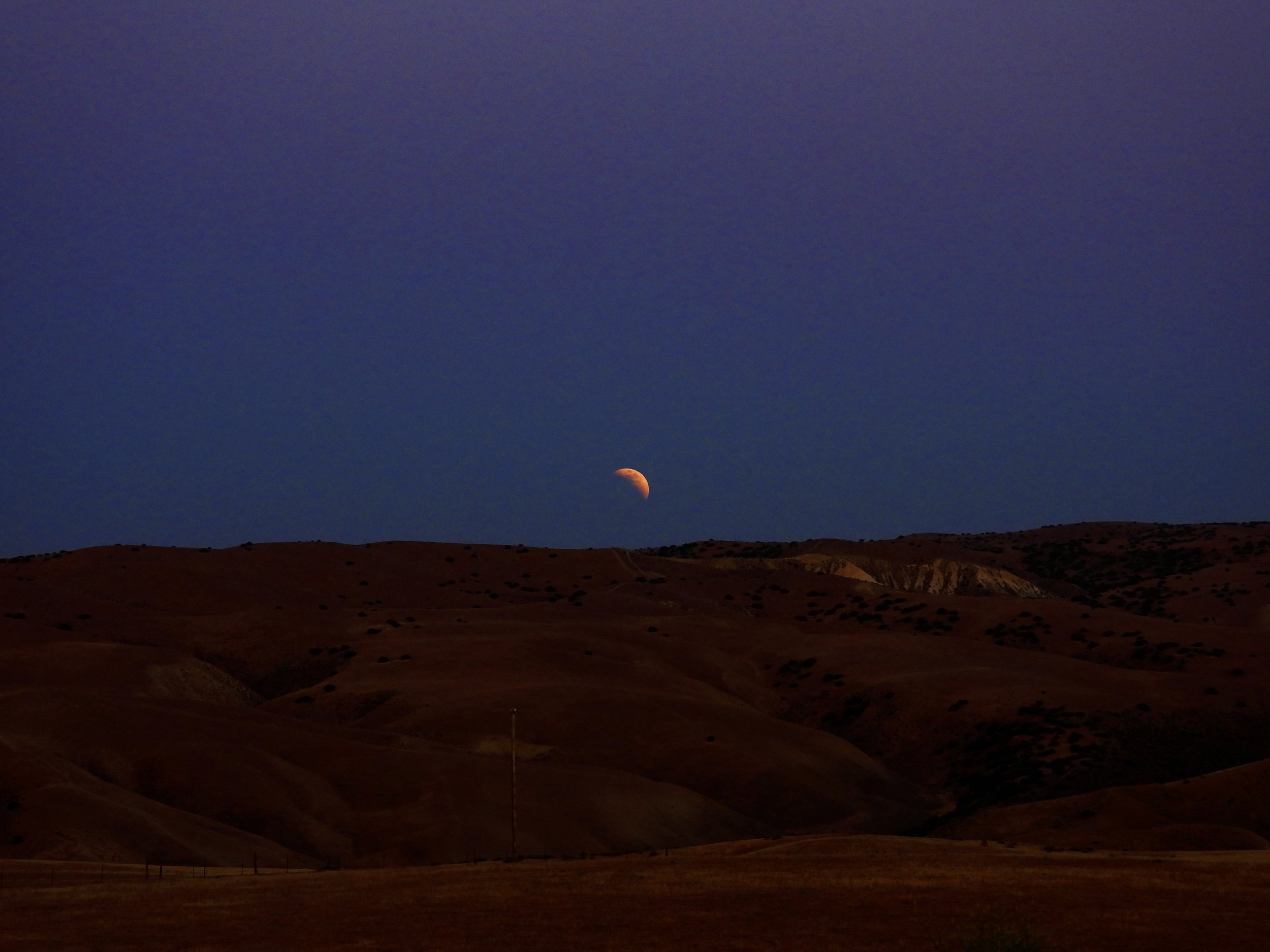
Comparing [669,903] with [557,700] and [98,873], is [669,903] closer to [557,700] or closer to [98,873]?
[98,873]

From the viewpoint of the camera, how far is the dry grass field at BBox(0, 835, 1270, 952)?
3200 cm

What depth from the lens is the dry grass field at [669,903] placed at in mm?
32000

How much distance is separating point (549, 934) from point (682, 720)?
55.2 m

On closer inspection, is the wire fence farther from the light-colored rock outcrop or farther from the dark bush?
the light-colored rock outcrop

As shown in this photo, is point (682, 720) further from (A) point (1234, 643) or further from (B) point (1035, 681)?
(A) point (1234, 643)

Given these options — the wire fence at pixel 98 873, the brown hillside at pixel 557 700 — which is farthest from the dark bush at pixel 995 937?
the brown hillside at pixel 557 700

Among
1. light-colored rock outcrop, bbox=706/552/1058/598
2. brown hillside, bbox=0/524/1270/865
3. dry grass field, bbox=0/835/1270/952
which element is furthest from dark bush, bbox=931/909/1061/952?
light-colored rock outcrop, bbox=706/552/1058/598

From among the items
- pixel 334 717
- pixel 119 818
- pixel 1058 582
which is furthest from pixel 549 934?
pixel 1058 582

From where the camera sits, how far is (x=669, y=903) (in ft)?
121

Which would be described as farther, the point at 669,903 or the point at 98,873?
the point at 98,873

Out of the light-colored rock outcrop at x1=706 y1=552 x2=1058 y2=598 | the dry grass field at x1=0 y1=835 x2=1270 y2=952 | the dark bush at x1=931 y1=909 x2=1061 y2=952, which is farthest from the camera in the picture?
the light-colored rock outcrop at x1=706 y1=552 x2=1058 y2=598

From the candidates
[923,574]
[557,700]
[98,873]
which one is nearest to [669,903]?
[98,873]

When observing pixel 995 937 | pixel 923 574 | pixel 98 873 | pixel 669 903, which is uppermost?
pixel 923 574

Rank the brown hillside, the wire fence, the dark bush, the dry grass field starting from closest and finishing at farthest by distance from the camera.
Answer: the dark bush → the dry grass field → the wire fence → the brown hillside
